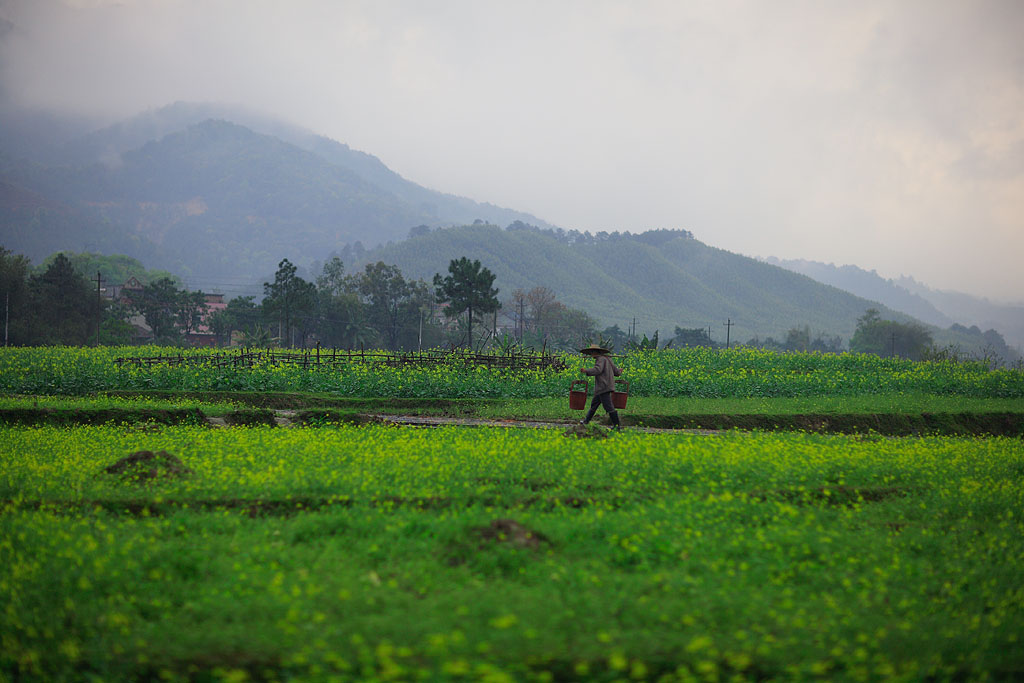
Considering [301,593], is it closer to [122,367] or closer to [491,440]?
[491,440]

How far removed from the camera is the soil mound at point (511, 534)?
25.8ft

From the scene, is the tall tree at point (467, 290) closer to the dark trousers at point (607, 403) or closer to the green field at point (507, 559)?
the dark trousers at point (607, 403)

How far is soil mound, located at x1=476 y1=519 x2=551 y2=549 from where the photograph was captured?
7.87m

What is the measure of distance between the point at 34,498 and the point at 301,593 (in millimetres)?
5804

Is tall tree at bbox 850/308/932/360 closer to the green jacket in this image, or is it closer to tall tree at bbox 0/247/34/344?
the green jacket

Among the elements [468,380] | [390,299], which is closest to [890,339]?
[390,299]

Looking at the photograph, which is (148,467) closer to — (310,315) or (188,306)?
(310,315)

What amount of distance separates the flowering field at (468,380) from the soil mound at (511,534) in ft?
57.8

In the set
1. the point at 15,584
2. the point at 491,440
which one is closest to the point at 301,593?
the point at 15,584

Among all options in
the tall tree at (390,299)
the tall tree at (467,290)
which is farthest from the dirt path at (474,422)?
the tall tree at (390,299)

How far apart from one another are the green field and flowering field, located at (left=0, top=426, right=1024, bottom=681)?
0.10ft

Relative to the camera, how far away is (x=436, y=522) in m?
8.52

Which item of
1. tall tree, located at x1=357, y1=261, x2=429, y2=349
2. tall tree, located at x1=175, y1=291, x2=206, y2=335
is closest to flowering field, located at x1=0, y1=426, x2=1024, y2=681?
tall tree, located at x1=357, y1=261, x2=429, y2=349

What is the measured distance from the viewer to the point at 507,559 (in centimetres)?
750
